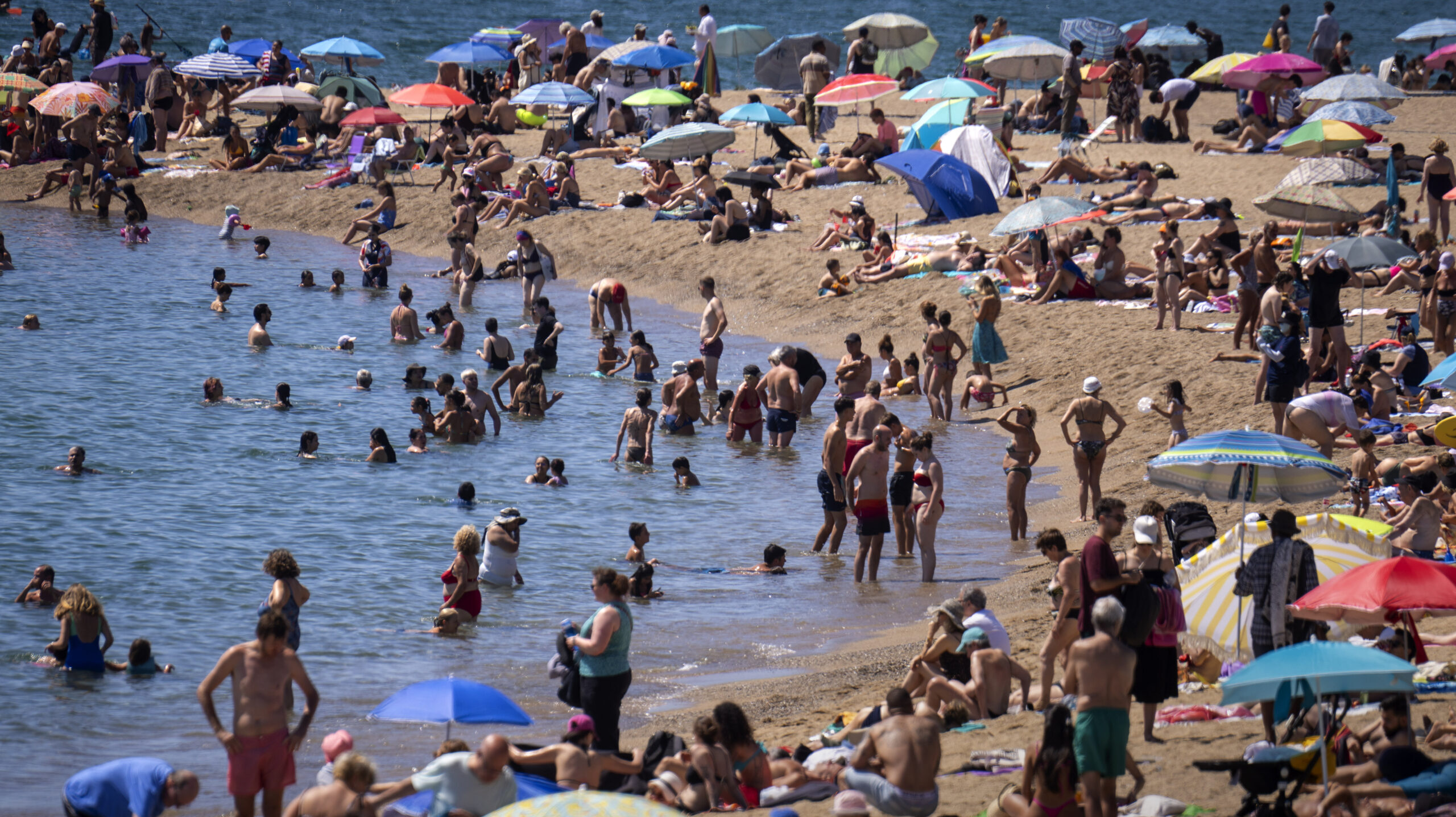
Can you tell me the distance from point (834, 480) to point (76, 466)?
8764 mm

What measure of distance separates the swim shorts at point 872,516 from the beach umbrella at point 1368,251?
6485 mm

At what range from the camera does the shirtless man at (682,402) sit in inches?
747

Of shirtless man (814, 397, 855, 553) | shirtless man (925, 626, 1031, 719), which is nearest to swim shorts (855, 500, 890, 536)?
shirtless man (814, 397, 855, 553)

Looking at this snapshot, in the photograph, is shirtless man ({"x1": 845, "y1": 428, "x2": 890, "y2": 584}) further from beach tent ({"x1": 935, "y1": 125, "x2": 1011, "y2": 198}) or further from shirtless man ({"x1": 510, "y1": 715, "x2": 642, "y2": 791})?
beach tent ({"x1": 935, "y1": 125, "x2": 1011, "y2": 198})

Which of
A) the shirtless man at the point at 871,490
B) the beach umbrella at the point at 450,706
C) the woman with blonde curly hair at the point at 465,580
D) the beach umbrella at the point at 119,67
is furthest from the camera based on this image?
the beach umbrella at the point at 119,67

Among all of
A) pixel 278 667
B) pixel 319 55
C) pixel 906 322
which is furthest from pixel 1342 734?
pixel 319 55

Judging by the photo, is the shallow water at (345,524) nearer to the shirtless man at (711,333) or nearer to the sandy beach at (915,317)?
the sandy beach at (915,317)

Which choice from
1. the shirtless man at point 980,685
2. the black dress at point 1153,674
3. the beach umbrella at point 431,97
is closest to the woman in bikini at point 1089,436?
the shirtless man at point 980,685

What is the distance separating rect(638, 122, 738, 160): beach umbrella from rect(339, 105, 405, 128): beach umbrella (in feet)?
19.4

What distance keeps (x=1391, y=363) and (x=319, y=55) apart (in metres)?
25.1

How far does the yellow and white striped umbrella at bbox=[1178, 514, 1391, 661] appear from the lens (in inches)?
355

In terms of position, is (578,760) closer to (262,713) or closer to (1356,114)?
(262,713)

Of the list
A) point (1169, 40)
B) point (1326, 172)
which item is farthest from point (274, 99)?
point (1326, 172)

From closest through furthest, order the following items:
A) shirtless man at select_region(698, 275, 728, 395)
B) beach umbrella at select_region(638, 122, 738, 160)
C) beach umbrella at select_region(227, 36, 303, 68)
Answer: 1. shirtless man at select_region(698, 275, 728, 395)
2. beach umbrella at select_region(638, 122, 738, 160)
3. beach umbrella at select_region(227, 36, 303, 68)
